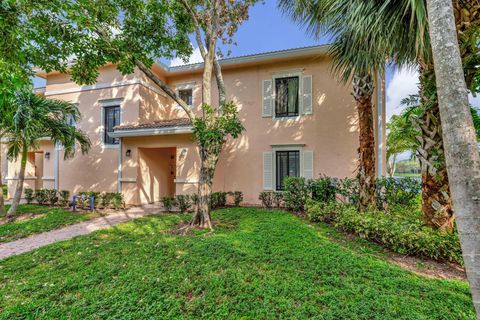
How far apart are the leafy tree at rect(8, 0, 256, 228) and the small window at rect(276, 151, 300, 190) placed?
4.63m

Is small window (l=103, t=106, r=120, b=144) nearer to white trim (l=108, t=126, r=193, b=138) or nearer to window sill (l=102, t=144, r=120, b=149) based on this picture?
window sill (l=102, t=144, r=120, b=149)

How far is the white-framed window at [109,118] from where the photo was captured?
1227cm

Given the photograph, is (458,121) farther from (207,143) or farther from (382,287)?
(207,143)

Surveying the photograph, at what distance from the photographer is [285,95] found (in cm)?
1105

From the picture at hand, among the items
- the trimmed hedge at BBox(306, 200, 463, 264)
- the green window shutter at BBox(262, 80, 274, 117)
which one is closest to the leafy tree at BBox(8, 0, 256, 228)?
the green window shutter at BBox(262, 80, 274, 117)

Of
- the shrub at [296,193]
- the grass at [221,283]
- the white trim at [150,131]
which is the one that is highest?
the white trim at [150,131]

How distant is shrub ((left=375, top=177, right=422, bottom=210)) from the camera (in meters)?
Answer: 7.70

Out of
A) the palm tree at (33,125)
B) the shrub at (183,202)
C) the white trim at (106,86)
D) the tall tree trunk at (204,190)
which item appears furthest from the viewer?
the white trim at (106,86)

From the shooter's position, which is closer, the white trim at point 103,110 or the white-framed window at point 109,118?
the white trim at point 103,110

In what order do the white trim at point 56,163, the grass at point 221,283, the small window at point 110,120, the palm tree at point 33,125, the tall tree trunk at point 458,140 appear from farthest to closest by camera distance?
the white trim at point 56,163 → the small window at point 110,120 → the palm tree at point 33,125 → the grass at point 221,283 → the tall tree trunk at point 458,140

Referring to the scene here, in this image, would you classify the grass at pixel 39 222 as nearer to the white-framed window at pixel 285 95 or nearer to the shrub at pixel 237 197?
the shrub at pixel 237 197

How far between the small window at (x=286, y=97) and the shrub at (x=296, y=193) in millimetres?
3445

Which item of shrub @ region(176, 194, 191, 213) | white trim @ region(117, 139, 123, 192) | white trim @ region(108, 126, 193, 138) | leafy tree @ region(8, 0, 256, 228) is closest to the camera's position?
leafy tree @ region(8, 0, 256, 228)

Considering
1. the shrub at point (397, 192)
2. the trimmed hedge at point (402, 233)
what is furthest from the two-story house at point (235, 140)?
the trimmed hedge at point (402, 233)
